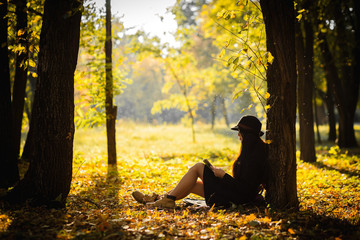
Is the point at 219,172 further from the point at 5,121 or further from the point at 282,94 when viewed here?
the point at 5,121

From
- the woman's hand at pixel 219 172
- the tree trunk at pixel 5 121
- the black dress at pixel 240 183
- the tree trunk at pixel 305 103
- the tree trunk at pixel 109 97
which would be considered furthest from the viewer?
→ the tree trunk at pixel 305 103

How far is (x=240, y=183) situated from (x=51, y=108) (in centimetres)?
291

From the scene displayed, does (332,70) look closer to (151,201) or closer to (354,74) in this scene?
(354,74)

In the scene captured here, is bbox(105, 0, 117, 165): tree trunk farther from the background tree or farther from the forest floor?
the background tree

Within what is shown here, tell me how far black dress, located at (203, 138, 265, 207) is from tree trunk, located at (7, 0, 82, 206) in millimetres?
2225

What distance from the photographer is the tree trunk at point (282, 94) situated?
3.79 m

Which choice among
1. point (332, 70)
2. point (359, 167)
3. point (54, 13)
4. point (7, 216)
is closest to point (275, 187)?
point (7, 216)

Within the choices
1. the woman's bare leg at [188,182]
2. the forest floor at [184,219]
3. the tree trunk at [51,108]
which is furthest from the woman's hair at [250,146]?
the tree trunk at [51,108]

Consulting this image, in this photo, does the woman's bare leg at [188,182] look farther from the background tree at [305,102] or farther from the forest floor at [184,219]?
the background tree at [305,102]

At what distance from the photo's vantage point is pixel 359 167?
7336 millimetres

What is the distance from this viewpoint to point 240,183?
4.17 metres

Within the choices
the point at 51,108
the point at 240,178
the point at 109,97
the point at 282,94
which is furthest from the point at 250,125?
the point at 109,97

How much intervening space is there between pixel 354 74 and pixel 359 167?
4.94 m

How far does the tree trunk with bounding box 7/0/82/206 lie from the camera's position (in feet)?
13.1
